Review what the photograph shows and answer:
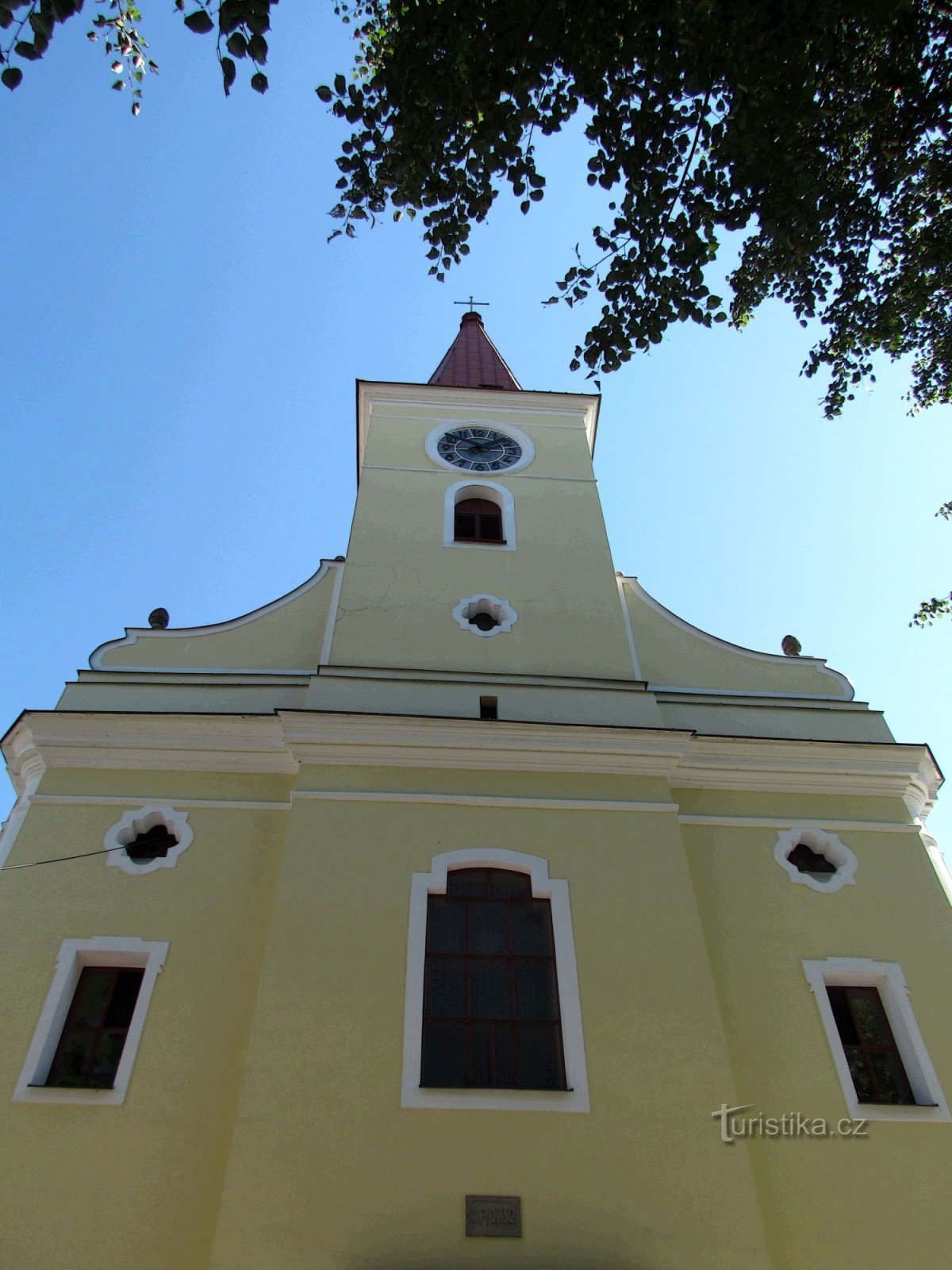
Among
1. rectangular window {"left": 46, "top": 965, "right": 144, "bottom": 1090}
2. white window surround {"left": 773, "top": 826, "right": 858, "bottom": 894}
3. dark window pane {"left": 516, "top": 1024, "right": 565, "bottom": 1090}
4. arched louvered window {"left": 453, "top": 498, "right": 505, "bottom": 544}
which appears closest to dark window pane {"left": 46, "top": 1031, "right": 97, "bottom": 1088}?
rectangular window {"left": 46, "top": 965, "right": 144, "bottom": 1090}

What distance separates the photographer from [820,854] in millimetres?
9625

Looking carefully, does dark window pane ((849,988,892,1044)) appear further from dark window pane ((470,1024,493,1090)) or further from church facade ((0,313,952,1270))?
dark window pane ((470,1024,493,1090))

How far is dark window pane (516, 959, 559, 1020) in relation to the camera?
7.91m

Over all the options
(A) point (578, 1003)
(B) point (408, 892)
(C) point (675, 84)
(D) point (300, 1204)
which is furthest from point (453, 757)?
(C) point (675, 84)

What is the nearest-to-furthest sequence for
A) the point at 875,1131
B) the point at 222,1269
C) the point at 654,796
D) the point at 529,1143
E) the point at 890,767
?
the point at 222,1269 < the point at 529,1143 < the point at 875,1131 < the point at 654,796 < the point at 890,767

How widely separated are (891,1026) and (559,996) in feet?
9.73

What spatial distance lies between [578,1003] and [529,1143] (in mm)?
1182

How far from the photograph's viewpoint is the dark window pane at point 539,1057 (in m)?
7.46

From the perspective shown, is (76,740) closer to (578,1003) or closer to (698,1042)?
(578,1003)

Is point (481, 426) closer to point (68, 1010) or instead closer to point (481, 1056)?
point (481, 1056)

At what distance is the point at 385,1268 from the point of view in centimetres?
627

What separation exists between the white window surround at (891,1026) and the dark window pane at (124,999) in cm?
579

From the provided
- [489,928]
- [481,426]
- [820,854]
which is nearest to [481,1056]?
[489,928]

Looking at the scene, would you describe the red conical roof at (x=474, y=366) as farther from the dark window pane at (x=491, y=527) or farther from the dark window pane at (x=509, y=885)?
the dark window pane at (x=509, y=885)
